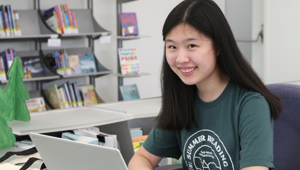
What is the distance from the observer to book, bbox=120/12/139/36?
5059 mm

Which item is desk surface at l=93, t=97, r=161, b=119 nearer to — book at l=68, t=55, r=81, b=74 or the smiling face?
the smiling face

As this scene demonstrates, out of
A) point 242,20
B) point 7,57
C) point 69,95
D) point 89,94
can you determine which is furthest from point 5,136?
point 242,20

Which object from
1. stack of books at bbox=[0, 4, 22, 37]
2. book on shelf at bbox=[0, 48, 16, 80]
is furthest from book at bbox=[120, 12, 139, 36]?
book on shelf at bbox=[0, 48, 16, 80]

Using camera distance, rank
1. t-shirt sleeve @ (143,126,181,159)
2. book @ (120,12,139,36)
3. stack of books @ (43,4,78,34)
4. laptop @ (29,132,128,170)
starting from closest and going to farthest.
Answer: laptop @ (29,132,128,170), t-shirt sleeve @ (143,126,181,159), stack of books @ (43,4,78,34), book @ (120,12,139,36)

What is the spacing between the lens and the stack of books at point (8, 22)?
430 centimetres

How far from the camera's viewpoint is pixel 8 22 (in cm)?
436

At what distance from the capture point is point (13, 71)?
Result: 1884 millimetres

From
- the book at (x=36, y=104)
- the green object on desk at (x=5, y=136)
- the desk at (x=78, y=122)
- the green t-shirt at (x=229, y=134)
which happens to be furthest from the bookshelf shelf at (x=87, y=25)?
the green t-shirt at (x=229, y=134)

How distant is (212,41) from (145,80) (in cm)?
450

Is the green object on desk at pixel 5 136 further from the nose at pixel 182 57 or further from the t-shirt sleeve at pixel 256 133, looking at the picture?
the t-shirt sleeve at pixel 256 133

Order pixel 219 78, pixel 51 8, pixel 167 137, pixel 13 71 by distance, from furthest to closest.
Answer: pixel 51 8 < pixel 13 71 < pixel 167 137 < pixel 219 78

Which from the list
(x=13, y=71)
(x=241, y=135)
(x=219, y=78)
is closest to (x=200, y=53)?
(x=219, y=78)

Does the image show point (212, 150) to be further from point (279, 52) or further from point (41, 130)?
point (279, 52)

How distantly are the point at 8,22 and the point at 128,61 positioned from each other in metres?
1.44
